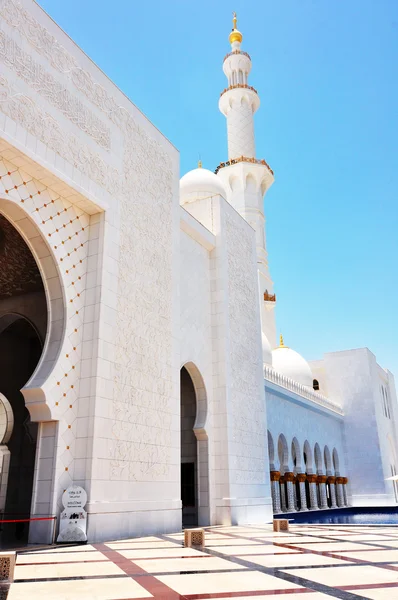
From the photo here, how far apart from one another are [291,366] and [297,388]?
2.47 metres

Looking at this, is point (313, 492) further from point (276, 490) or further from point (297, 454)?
point (276, 490)

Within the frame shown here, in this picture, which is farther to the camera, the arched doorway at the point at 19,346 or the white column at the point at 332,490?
the white column at the point at 332,490

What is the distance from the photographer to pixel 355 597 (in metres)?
2.28

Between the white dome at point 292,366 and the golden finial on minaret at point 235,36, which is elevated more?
the golden finial on minaret at point 235,36

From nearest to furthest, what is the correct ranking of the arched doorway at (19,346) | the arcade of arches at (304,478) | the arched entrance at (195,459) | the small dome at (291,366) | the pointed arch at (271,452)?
the arched doorway at (19,346), the arched entrance at (195,459), the pointed arch at (271,452), the arcade of arches at (304,478), the small dome at (291,366)

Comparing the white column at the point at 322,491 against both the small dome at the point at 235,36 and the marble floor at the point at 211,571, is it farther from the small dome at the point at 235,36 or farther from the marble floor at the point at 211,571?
the small dome at the point at 235,36

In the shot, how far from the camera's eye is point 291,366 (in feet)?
50.9

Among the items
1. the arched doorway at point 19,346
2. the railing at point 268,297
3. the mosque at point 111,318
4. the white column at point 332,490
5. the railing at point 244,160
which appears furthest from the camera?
the railing at point 244,160

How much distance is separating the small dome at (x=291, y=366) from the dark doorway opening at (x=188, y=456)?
7156mm

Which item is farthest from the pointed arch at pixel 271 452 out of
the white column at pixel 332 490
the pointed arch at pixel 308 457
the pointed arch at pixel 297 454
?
Result: the white column at pixel 332 490

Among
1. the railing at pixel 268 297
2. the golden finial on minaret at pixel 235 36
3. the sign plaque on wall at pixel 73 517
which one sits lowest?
the sign plaque on wall at pixel 73 517

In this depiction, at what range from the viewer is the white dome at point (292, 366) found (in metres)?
15.4

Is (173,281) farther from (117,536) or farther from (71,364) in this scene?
(117,536)

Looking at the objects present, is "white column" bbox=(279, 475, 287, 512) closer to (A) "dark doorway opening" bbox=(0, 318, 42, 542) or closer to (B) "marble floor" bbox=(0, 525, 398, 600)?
(A) "dark doorway opening" bbox=(0, 318, 42, 542)
